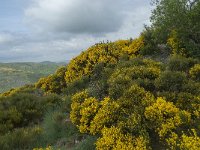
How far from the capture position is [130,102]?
11562 millimetres

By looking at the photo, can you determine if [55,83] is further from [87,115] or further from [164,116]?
[164,116]

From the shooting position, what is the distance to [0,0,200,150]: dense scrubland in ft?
34.3

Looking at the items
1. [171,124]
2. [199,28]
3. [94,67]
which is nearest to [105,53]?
[94,67]

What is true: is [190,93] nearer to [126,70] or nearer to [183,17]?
[126,70]

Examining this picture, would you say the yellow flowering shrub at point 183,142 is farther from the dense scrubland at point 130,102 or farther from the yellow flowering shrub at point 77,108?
the yellow flowering shrub at point 77,108

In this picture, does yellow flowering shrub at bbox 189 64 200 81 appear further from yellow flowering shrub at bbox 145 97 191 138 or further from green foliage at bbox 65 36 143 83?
Result: green foliage at bbox 65 36 143 83

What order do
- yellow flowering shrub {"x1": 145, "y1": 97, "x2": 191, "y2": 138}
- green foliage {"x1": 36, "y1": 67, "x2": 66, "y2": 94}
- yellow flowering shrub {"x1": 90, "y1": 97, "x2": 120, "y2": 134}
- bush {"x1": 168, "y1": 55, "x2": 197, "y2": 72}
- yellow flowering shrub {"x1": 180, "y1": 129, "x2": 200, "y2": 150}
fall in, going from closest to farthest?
yellow flowering shrub {"x1": 180, "y1": 129, "x2": 200, "y2": 150} < yellow flowering shrub {"x1": 145, "y1": 97, "x2": 191, "y2": 138} < yellow flowering shrub {"x1": 90, "y1": 97, "x2": 120, "y2": 134} < bush {"x1": 168, "y1": 55, "x2": 197, "y2": 72} < green foliage {"x1": 36, "y1": 67, "x2": 66, "y2": 94}

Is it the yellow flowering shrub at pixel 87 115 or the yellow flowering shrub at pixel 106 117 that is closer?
the yellow flowering shrub at pixel 106 117

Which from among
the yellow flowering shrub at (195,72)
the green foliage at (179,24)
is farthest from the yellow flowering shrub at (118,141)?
the green foliage at (179,24)

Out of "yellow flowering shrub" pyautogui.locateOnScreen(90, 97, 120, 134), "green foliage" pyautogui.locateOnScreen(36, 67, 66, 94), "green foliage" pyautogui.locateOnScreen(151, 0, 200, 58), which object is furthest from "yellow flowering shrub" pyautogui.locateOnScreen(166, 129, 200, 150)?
"green foliage" pyautogui.locateOnScreen(36, 67, 66, 94)

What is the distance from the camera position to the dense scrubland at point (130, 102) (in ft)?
34.3

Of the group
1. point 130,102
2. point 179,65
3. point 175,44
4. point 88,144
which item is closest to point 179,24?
point 175,44

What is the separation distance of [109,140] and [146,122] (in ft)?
4.34

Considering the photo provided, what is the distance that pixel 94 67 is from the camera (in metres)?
19.7
